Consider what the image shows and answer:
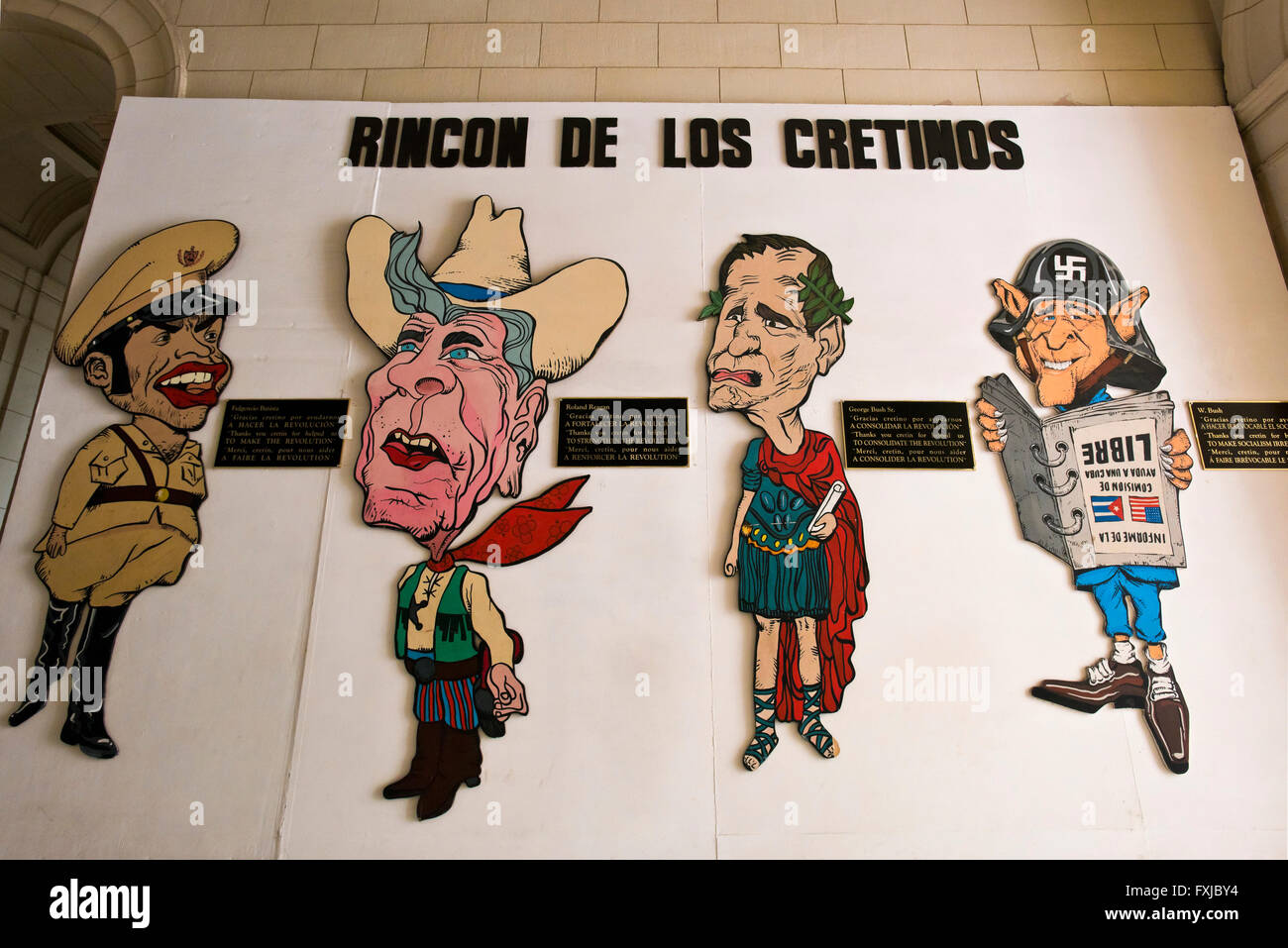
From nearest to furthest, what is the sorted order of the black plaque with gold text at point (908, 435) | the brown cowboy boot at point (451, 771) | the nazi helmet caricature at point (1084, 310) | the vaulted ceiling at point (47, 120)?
the brown cowboy boot at point (451, 771)
the black plaque with gold text at point (908, 435)
the nazi helmet caricature at point (1084, 310)
the vaulted ceiling at point (47, 120)

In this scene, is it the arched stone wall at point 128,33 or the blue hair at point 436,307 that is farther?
the arched stone wall at point 128,33

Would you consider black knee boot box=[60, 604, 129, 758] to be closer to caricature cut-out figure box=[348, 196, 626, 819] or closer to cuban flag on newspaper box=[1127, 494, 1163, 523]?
caricature cut-out figure box=[348, 196, 626, 819]

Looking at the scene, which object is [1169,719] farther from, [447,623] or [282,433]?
[282,433]

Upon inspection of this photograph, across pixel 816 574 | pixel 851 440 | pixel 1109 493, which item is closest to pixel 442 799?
pixel 816 574

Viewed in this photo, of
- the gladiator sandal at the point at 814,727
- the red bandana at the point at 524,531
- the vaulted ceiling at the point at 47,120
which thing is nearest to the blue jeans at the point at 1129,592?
the gladiator sandal at the point at 814,727

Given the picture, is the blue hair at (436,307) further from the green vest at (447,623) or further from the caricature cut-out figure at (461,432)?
the green vest at (447,623)

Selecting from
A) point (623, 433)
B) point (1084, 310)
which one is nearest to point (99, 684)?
point (623, 433)

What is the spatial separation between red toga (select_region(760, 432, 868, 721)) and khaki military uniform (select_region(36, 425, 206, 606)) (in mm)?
2412

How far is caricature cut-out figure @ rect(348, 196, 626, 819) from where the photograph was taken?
2697mm

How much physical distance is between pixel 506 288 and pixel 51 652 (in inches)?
91.6

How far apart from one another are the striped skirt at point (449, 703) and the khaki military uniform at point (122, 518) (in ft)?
3.75

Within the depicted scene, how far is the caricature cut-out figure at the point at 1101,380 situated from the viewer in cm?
271
